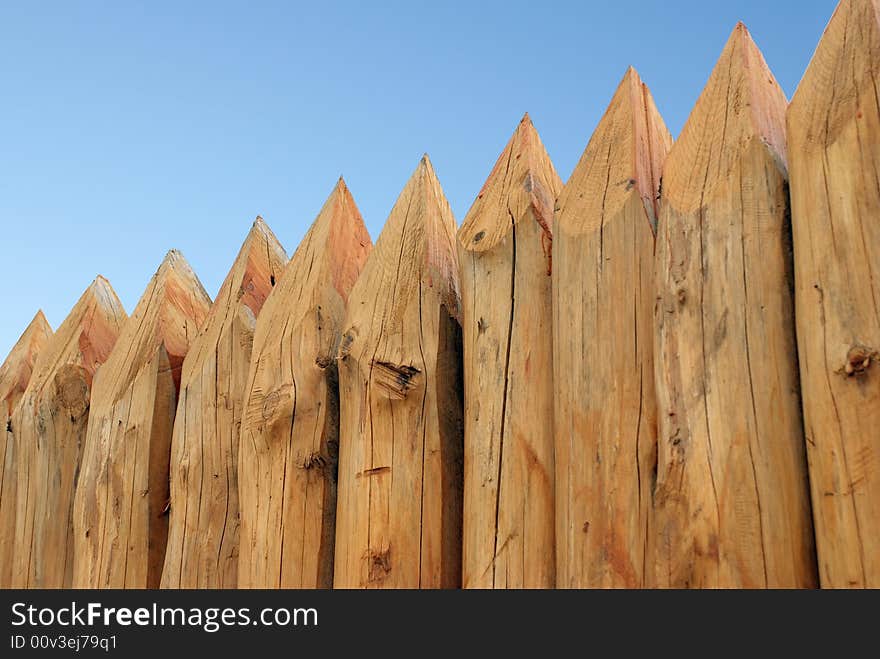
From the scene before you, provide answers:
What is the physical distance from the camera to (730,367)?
2.53 m

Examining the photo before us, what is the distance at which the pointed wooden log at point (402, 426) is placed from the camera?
3.06 metres

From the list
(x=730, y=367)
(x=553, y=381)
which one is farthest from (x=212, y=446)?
(x=730, y=367)

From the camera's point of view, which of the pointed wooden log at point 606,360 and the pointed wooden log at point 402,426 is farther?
the pointed wooden log at point 402,426

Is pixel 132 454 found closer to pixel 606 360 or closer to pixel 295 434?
pixel 295 434

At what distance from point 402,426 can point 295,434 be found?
43cm

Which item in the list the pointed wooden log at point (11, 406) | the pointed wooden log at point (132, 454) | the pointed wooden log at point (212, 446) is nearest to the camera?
the pointed wooden log at point (212, 446)

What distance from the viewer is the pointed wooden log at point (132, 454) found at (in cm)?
379

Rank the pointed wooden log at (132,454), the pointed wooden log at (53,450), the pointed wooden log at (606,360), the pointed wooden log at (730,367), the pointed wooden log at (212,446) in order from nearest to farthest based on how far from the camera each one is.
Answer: the pointed wooden log at (730,367), the pointed wooden log at (606,360), the pointed wooden log at (212,446), the pointed wooden log at (132,454), the pointed wooden log at (53,450)

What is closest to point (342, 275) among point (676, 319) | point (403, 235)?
point (403, 235)

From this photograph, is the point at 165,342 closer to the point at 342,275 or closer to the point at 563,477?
the point at 342,275

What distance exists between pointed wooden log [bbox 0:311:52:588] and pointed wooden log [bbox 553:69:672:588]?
2.77 metres

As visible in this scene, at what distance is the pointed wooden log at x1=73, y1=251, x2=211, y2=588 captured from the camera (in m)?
3.79

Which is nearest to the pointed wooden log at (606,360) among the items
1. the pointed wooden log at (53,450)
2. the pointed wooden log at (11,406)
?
the pointed wooden log at (53,450)

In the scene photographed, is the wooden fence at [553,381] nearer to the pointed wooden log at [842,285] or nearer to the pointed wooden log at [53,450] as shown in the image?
the pointed wooden log at [842,285]
